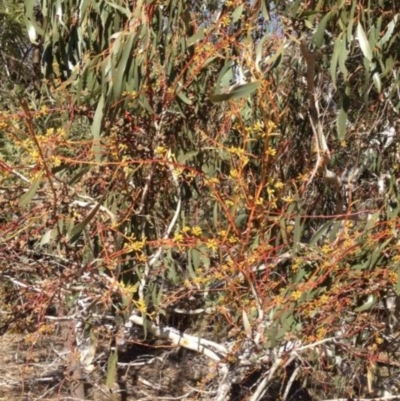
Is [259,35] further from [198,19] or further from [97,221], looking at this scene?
[97,221]

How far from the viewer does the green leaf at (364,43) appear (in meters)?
2.47

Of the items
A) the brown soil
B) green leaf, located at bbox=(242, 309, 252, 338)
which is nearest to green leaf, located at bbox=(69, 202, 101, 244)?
green leaf, located at bbox=(242, 309, 252, 338)

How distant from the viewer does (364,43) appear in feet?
8.17

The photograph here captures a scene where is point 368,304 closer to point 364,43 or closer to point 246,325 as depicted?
point 246,325

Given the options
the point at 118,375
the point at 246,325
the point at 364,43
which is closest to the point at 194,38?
the point at 364,43

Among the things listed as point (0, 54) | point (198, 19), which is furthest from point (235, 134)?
Answer: point (0, 54)

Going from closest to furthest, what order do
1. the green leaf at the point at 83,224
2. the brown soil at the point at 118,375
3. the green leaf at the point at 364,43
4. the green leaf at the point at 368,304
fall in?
the green leaf at the point at 83,224 < the green leaf at the point at 364,43 < the green leaf at the point at 368,304 < the brown soil at the point at 118,375

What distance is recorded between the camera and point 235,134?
348 centimetres

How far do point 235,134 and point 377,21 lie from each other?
98cm

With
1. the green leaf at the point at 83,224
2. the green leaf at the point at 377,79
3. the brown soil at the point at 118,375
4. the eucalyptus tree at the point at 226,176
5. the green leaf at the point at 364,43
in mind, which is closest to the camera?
the green leaf at the point at 83,224

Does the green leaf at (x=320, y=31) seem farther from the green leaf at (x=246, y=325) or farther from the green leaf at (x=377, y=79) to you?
the green leaf at (x=246, y=325)

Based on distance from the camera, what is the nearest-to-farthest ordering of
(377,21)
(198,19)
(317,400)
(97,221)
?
(377,21)
(97,221)
(198,19)
(317,400)

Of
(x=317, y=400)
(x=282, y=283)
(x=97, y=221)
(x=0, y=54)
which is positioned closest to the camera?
(x=97, y=221)

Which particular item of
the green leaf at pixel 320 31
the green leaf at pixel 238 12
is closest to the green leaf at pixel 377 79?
the green leaf at pixel 320 31
